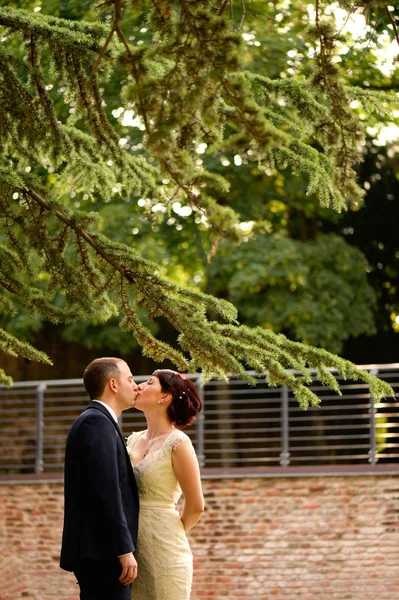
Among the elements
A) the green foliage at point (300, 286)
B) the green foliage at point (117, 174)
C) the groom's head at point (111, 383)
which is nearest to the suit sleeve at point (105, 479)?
the groom's head at point (111, 383)

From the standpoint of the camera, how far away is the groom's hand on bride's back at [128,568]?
15.0ft

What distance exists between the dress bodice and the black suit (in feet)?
0.72

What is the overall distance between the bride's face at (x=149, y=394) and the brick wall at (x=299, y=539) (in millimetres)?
7474

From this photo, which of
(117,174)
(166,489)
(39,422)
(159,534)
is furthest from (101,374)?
(39,422)

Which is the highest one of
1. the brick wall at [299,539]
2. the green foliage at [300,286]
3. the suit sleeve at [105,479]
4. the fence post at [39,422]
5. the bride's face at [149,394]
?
the green foliage at [300,286]

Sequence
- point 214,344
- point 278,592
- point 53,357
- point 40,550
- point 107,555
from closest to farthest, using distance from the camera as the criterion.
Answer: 1. point 107,555
2. point 214,344
3. point 278,592
4. point 40,550
5. point 53,357

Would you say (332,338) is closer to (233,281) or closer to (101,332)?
(233,281)

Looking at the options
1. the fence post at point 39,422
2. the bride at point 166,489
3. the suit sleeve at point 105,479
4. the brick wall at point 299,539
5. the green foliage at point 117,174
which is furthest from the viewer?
the fence post at point 39,422

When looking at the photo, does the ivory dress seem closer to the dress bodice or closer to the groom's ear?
the dress bodice

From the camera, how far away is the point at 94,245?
6.12 meters

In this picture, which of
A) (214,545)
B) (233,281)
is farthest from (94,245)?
(233,281)

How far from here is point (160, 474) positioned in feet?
16.3

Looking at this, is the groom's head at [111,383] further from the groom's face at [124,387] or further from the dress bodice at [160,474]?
the dress bodice at [160,474]

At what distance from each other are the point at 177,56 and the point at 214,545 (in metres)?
8.92
